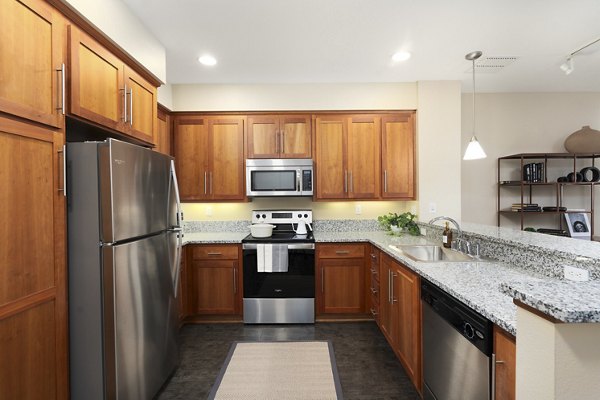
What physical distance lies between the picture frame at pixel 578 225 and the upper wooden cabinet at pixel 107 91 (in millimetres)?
4726

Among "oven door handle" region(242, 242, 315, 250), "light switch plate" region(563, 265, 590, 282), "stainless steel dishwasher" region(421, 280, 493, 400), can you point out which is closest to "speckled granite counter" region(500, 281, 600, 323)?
"stainless steel dishwasher" region(421, 280, 493, 400)

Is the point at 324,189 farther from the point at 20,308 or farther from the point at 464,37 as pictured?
the point at 20,308

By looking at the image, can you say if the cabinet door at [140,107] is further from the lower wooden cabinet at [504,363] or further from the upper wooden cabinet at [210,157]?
the lower wooden cabinet at [504,363]

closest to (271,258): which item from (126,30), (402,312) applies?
(402,312)

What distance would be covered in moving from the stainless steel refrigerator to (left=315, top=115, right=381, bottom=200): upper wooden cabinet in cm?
198

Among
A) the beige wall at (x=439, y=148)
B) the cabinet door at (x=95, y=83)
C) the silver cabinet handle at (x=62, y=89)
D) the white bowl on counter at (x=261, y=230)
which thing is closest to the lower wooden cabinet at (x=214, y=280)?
→ the white bowl on counter at (x=261, y=230)

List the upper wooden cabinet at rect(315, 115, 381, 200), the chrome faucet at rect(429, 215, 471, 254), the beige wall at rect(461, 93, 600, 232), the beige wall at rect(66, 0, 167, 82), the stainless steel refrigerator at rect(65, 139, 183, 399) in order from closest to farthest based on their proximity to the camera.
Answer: the stainless steel refrigerator at rect(65, 139, 183, 399) < the beige wall at rect(66, 0, 167, 82) < the chrome faucet at rect(429, 215, 471, 254) < the upper wooden cabinet at rect(315, 115, 381, 200) < the beige wall at rect(461, 93, 600, 232)

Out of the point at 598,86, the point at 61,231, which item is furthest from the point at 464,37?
the point at 61,231

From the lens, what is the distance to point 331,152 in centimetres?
342

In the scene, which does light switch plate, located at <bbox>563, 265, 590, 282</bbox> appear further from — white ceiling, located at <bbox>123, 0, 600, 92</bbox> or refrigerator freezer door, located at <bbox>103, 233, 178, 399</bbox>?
refrigerator freezer door, located at <bbox>103, 233, 178, 399</bbox>

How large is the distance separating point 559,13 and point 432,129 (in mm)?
1405

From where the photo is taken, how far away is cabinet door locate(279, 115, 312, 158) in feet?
11.2

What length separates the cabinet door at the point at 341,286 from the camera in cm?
314

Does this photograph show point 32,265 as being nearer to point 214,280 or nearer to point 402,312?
point 214,280
